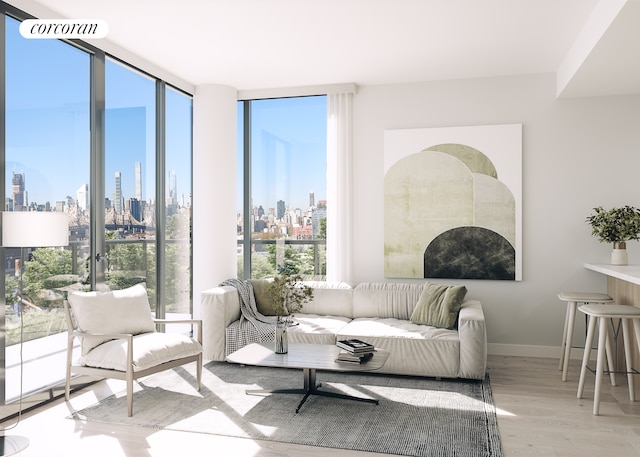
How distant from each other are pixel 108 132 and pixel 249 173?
1910mm

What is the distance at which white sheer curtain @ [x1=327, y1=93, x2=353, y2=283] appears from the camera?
5.74 meters

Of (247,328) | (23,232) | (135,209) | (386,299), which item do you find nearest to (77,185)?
(135,209)

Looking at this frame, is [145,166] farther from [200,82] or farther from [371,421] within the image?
[371,421]

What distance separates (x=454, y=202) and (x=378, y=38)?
1.93 meters

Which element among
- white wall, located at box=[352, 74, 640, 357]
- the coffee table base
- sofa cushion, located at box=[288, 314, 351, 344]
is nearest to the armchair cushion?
the coffee table base

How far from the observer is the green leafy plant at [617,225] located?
4.72m

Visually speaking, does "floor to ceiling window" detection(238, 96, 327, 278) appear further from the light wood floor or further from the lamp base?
the lamp base

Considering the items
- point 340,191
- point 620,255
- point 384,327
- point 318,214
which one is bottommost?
point 384,327

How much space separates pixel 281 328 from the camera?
400 centimetres

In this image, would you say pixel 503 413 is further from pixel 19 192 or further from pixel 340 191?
pixel 19 192

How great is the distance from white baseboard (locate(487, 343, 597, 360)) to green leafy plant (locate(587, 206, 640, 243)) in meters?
1.16

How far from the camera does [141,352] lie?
366cm

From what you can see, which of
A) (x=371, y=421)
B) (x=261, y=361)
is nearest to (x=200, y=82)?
(x=261, y=361)

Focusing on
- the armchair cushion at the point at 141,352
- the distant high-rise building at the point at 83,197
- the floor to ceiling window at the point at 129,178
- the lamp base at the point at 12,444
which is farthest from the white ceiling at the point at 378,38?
the lamp base at the point at 12,444
